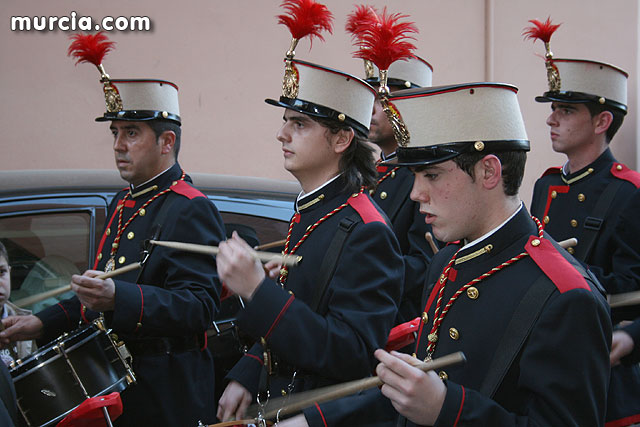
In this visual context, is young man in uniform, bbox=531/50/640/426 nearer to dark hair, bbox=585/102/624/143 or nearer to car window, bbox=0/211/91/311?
dark hair, bbox=585/102/624/143

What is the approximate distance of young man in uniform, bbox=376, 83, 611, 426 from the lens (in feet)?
5.03

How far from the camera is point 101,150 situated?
617 cm

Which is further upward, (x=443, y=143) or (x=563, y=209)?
(x=443, y=143)

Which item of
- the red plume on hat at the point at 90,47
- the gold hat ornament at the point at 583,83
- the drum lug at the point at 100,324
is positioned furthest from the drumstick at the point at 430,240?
the red plume on hat at the point at 90,47

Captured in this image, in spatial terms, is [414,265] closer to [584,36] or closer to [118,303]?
[118,303]

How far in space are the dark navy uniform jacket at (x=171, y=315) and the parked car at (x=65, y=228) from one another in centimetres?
29

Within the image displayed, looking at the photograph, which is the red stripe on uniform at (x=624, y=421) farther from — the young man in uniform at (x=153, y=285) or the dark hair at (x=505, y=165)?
the young man in uniform at (x=153, y=285)

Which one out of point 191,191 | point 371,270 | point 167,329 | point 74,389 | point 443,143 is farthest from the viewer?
point 191,191

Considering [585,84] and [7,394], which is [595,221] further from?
[7,394]

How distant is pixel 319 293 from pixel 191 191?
0.99 meters

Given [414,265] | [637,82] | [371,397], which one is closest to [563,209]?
[414,265]

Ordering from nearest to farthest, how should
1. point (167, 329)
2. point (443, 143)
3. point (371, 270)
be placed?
point (443, 143) < point (371, 270) < point (167, 329)

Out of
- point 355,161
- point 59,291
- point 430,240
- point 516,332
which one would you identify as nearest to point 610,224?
point 430,240

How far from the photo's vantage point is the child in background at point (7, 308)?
3178 millimetres
